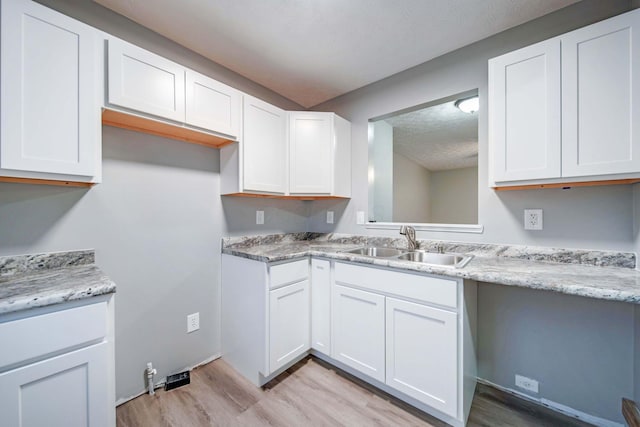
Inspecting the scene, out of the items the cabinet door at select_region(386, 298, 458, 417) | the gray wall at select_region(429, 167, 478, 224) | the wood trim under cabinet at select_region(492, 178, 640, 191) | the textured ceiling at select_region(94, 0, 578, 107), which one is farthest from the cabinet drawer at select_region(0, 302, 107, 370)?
the gray wall at select_region(429, 167, 478, 224)

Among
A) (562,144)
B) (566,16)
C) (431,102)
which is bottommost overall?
(562,144)

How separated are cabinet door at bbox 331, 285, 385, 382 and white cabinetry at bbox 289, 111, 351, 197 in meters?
0.92

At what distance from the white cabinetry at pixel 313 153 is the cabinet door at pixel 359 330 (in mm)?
923

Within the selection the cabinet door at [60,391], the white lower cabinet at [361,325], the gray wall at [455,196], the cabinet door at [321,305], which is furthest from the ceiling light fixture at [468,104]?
the gray wall at [455,196]

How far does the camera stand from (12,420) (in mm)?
842

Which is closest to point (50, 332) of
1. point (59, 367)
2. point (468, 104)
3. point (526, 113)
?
point (59, 367)

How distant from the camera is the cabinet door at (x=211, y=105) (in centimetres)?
162

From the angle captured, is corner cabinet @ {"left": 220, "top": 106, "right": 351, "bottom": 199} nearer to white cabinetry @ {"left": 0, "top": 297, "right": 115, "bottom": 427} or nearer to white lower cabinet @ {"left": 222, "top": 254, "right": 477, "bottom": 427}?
white lower cabinet @ {"left": 222, "top": 254, "right": 477, "bottom": 427}

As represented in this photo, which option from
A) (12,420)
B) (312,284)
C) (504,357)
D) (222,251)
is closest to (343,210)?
(312,284)

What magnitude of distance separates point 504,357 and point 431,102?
1883 mm

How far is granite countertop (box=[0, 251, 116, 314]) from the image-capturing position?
88cm

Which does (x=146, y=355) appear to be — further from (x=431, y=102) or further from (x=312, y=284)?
(x=431, y=102)

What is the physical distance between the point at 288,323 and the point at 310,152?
142 centimetres

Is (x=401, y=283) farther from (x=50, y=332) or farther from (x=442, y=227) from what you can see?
(x=50, y=332)
